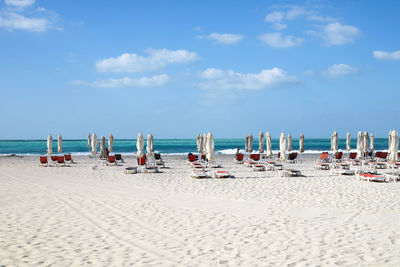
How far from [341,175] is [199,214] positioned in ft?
31.9

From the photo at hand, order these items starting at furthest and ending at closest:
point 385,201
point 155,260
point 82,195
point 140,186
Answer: point 140,186, point 82,195, point 385,201, point 155,260

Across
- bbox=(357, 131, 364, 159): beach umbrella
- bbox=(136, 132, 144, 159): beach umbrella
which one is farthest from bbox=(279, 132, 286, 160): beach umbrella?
bbox=(136, 132, 144, 159): beach umbrella

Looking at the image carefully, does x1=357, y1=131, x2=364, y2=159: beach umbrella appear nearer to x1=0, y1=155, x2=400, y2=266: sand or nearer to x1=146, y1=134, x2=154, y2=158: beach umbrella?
x1=0, y1=155, x2=400, y2=266: sand

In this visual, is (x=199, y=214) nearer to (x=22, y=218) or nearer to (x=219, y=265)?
(x=219, y=265)

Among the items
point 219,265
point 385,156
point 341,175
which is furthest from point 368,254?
point 385,156

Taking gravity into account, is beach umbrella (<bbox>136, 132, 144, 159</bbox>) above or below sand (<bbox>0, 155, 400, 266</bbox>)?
above

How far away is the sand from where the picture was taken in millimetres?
4930

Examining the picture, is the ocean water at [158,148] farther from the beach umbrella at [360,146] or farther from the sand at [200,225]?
the sand at [200,225]

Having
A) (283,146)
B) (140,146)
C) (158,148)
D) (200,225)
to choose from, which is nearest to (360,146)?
(283,146)

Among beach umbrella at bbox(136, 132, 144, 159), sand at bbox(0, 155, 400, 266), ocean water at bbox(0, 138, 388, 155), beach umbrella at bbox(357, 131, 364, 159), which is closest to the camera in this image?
sand at bbox(0, 155, 400, 266)

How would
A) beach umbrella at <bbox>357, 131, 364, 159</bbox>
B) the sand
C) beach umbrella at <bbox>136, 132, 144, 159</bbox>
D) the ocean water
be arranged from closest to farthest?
1. the sand
2. beach umbrella at <bbox>136, 132, 144, 159</bbox>
3. beach umbrella at <bbox>357, 131, 364, 159</bbox>
4. the ocean water

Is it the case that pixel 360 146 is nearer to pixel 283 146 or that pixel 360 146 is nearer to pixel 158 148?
pixel 283 146

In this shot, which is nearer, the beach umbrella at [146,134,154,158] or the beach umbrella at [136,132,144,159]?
the beach umbrella at [136,132,144,159]

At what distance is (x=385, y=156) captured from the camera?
20281 mm
